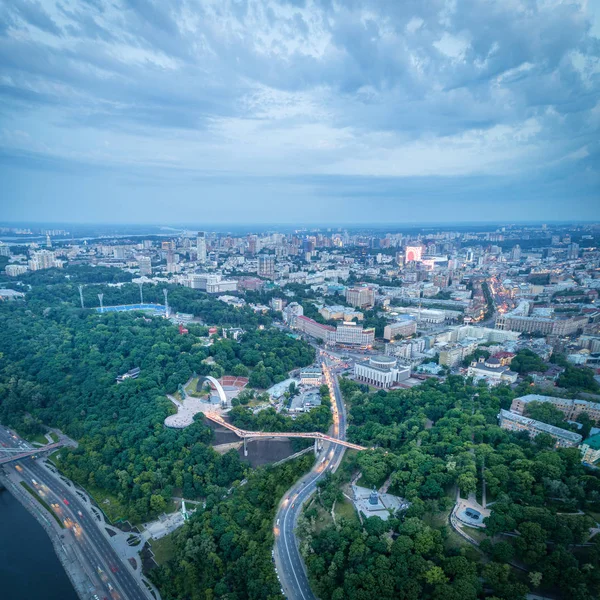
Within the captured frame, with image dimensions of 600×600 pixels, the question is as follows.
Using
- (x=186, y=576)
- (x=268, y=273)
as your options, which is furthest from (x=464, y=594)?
(x=268, y=273)

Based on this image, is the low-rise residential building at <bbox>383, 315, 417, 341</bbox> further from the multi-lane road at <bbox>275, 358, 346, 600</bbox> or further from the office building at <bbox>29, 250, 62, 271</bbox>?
the office building at <bbox>29, 250, 62, 271</bbox>

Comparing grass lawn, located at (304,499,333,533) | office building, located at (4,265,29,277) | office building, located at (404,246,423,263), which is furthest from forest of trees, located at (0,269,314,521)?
office building, located at (404,246,423,263)

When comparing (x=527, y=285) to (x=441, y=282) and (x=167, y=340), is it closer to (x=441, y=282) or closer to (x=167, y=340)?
(x=441, y=282)

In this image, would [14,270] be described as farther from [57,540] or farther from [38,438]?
[57,540]

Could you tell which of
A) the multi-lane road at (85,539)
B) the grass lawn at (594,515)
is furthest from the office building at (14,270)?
the grass lawn at (594,515)

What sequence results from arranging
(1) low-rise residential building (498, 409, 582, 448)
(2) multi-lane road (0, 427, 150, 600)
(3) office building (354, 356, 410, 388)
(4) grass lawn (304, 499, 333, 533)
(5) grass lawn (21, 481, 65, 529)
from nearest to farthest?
(2) multi-lane road (0, 427, 150, 600)
(4) grass lawn (304, 499, 333, 533)
(1) low-rise residential building (498, 409, 582, 448)
(5) grass lawn (21, 481, 65, 529)
(3) office building (354, 356, 410, 388)

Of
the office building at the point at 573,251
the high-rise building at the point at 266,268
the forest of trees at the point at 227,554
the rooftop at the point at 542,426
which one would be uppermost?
the office building at the point at 573,251

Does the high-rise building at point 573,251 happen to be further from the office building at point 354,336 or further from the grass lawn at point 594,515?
the grass lawn at point 594,515
